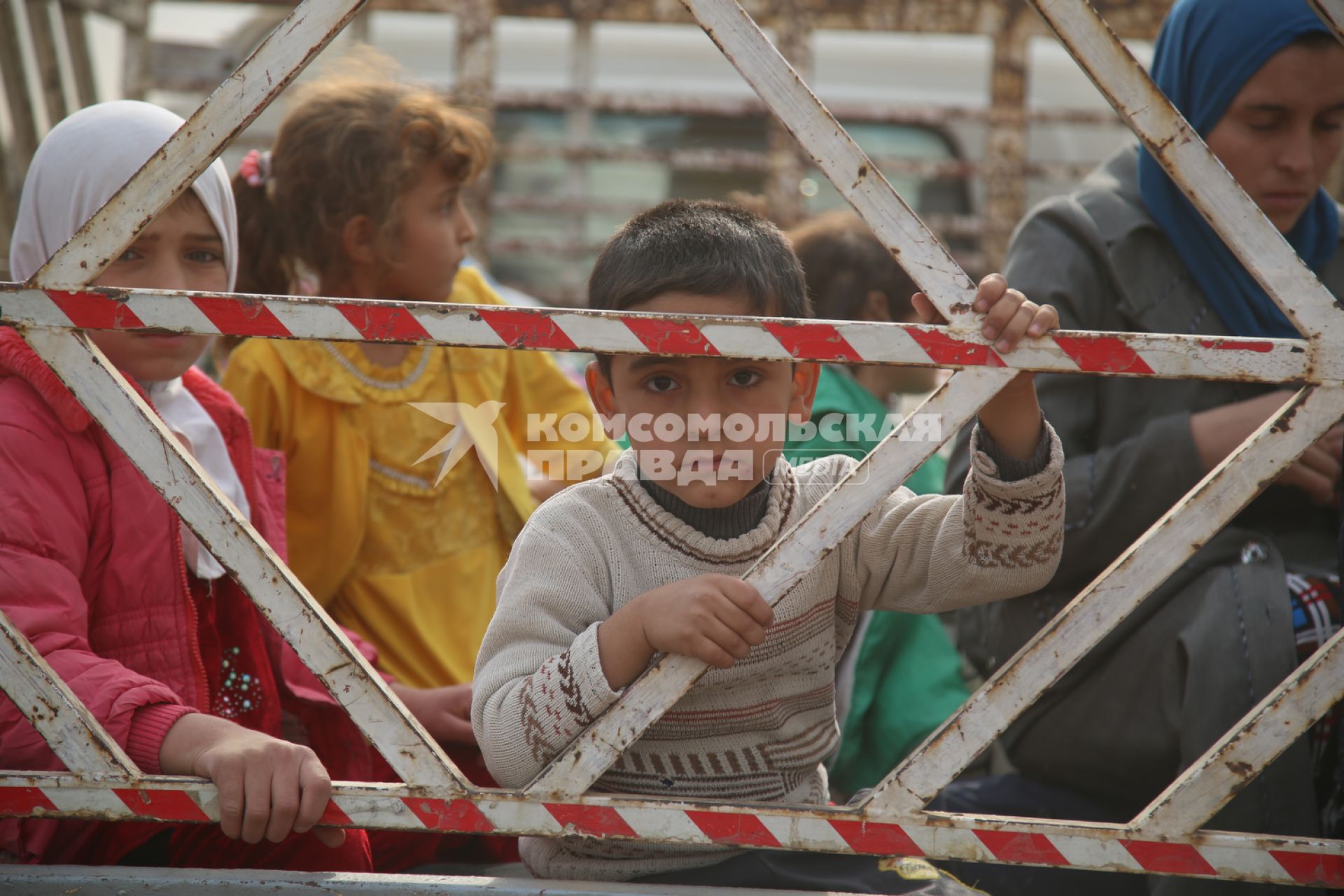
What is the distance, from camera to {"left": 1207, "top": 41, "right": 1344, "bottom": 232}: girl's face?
184cm

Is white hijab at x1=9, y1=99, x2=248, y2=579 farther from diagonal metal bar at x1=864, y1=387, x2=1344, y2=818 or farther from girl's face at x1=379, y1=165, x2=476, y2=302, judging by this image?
diagonal metal bar at x1=864, y1=387, x2=1344, y2=818

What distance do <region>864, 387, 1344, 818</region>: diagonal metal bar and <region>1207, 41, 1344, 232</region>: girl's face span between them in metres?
0.88

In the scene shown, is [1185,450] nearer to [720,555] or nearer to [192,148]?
[720,555]

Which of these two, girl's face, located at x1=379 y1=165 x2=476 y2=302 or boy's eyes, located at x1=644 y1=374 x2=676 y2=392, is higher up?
girl's face, located at x1=379 y1=165 x2=476 y2=302

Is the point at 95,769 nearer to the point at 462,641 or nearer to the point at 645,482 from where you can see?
the point at 645,482

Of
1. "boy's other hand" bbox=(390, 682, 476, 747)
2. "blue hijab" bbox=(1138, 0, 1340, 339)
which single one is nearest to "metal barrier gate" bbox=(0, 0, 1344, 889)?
"boy's other hand" bbox=(390, 682, 476, 747)

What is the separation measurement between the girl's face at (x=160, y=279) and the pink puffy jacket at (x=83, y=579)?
0.48ft

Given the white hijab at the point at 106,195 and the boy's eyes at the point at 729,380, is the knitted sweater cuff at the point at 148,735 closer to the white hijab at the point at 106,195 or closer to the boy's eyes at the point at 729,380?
the white hijab at the point at 106,195

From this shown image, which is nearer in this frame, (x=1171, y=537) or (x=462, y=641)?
(x=1171, y=537)

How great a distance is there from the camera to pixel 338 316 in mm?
1133

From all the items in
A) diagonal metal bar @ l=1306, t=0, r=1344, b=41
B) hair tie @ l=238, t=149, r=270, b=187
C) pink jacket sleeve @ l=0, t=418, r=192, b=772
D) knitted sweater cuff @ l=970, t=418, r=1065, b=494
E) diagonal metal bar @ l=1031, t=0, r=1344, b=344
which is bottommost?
pink jacket sleeve @ l=0, t=418, r=192, b=772

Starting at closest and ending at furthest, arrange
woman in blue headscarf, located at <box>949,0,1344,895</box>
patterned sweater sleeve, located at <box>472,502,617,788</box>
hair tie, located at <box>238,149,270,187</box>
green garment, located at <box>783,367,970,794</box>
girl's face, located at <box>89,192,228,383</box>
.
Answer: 1. patterned sweater sleeve, located at <box>472,502,617,788</box>
2. girl's face, located at <box>89,192,228,383</box>
3. woman in blue headscarf, located at <box>949,0,1344,895</box>
4. hair tie, located at <box>238,149,270,187</box>
5. green garment, located at <box>783,367,970,794</box>

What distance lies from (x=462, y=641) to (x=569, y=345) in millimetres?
1138

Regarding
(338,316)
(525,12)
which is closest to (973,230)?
(525,12)
